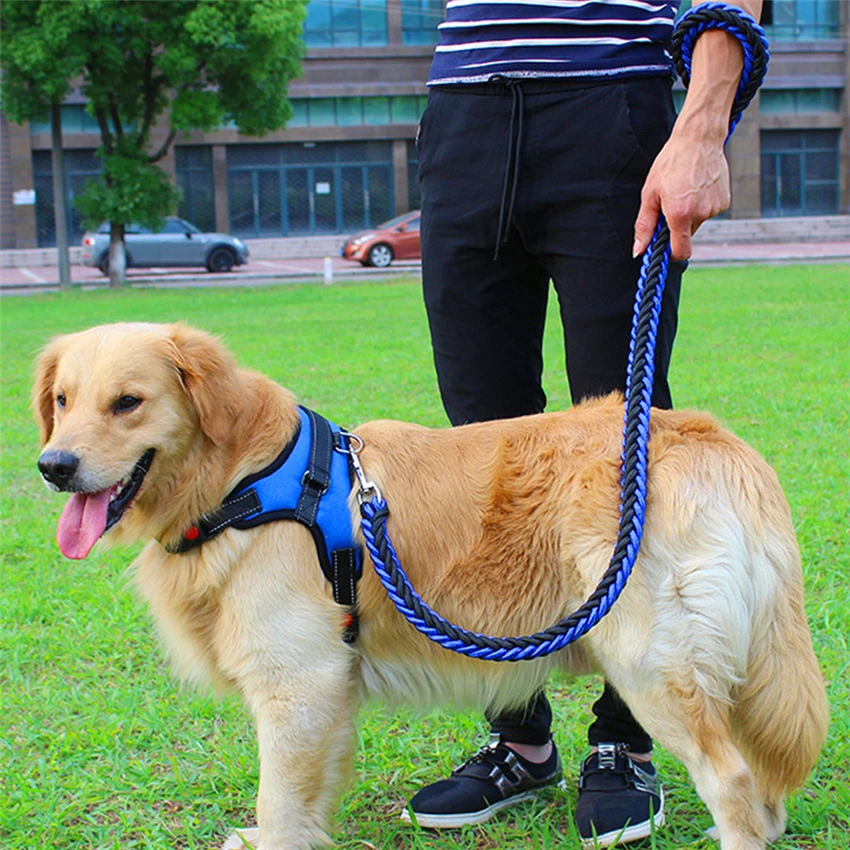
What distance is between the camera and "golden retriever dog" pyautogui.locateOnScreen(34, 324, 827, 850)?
243 cm

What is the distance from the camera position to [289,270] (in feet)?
101

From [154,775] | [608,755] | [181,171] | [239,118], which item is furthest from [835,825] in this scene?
[181,171]

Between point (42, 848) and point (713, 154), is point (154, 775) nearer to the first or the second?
point (42, 848)

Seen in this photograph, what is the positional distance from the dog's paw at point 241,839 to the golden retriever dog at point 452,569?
123 millimetres

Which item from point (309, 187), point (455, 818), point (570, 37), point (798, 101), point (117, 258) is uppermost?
point (798, 101)

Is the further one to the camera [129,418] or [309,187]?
[309,187]

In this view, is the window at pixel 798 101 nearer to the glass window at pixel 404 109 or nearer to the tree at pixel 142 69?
the glass window at pixel 404 109

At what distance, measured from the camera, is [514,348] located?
10.3ft

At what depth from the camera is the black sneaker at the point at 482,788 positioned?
2.92 meters

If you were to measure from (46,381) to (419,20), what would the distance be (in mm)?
41490

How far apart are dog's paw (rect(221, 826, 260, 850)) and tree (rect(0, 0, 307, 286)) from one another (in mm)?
23479

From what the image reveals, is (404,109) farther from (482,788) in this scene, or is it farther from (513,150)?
(482,788)

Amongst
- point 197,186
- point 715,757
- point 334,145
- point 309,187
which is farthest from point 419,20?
point 715,757

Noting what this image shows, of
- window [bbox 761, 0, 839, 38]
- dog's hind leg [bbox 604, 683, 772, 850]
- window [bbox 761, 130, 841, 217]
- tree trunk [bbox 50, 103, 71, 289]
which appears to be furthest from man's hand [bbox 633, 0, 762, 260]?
window [bbox 761, 0, 839, 38]
